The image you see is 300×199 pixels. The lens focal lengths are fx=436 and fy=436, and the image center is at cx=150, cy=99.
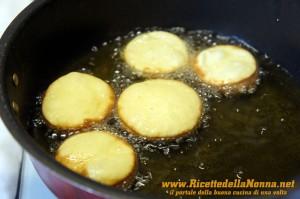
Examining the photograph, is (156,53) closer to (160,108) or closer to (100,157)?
(160,108)

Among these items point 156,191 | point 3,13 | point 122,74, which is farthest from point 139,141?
point 3,13

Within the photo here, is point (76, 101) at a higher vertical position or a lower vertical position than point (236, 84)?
lower

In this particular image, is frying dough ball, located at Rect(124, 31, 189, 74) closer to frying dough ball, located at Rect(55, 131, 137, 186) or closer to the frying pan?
the frying pan

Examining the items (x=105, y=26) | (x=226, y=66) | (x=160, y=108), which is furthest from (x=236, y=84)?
(x=105, y=26)

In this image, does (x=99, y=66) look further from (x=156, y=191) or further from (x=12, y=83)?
(x=156, y=191)

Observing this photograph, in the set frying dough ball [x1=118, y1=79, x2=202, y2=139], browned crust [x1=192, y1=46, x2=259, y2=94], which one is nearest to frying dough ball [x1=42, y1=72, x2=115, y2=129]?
frying dough ball [x1=118, y1=79, x2=202, y2=139]

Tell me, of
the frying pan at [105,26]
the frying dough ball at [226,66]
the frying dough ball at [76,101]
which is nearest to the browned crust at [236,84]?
the frying dough ball at [226,66]

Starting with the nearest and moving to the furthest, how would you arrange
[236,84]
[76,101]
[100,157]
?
[100,157]
[76,101]
[236,84]
